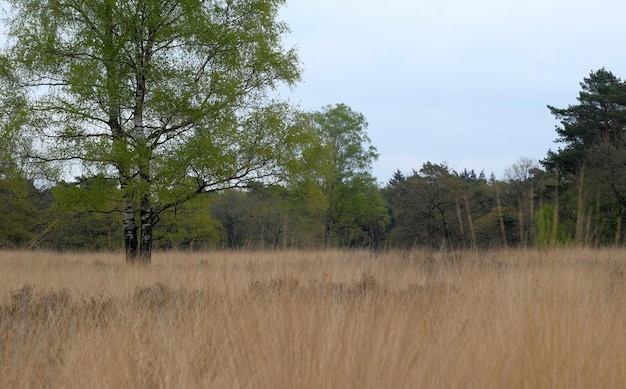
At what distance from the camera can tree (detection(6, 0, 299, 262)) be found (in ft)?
38.6

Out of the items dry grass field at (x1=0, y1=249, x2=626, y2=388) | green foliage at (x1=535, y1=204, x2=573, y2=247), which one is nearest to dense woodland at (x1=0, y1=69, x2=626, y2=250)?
green foliage at (x1=535, y1=204, x2=573, y2=247)

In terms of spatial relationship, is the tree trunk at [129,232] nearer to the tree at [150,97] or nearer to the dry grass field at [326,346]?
the tree at [150,97]

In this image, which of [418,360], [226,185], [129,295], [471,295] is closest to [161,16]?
[226,185]

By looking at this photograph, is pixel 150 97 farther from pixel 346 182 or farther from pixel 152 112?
pixel 346 182

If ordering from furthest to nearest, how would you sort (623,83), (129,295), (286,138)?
1. (623,83)
2. (286,138)
3. (129,295)

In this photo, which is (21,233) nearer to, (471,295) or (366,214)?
(366,214)

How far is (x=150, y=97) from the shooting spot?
39.9 ft

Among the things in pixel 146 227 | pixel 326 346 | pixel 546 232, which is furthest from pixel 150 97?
pixel 326 346

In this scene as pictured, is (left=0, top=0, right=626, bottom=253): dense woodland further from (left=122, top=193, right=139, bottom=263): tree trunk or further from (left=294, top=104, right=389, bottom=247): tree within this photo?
(left=294, top=104, right=389, bottom=247): tree

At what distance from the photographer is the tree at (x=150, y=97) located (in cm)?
1177

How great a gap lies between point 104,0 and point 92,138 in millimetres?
2759

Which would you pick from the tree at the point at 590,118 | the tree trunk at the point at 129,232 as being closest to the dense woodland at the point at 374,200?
the tree at the point at 590,118

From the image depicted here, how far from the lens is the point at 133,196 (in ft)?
39.3

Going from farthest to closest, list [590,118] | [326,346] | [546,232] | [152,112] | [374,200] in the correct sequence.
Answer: [374,200]
[590,118]
[152,112]
[546,232]
[326,346]
